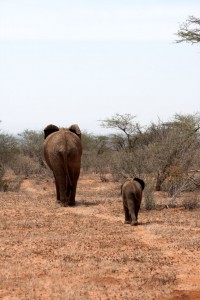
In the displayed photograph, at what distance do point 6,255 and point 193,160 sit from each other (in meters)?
10.7

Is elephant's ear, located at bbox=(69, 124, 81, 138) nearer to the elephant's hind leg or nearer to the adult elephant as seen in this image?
the adult elephant

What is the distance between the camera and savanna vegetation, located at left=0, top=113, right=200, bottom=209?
16.8 meters

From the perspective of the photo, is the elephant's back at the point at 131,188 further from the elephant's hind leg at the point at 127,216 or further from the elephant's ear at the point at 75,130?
the elephant's ear at the point at 75,130

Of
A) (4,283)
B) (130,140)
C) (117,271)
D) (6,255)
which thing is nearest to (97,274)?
(117,271)

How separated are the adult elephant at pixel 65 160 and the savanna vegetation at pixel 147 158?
2323 mm

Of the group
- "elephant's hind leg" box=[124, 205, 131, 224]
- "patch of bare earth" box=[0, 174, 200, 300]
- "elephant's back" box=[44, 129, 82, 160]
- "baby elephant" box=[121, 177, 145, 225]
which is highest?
"elephant's back" box=[44, 129, 82, 160]

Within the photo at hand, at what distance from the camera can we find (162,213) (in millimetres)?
13711

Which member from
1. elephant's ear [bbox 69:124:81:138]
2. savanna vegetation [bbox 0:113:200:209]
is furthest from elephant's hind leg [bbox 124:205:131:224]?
elephant's ear [bbox 69:124:81:138]

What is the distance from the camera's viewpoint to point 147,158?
19.4m

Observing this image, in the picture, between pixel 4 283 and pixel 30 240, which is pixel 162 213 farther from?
pixel 4 283

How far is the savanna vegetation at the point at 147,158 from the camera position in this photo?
55.2ft

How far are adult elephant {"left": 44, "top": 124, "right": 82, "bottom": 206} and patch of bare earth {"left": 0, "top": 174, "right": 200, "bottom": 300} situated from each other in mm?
1024

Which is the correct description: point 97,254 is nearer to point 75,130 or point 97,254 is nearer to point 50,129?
point 75,130

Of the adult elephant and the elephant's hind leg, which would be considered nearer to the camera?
the elephant's hind leg
